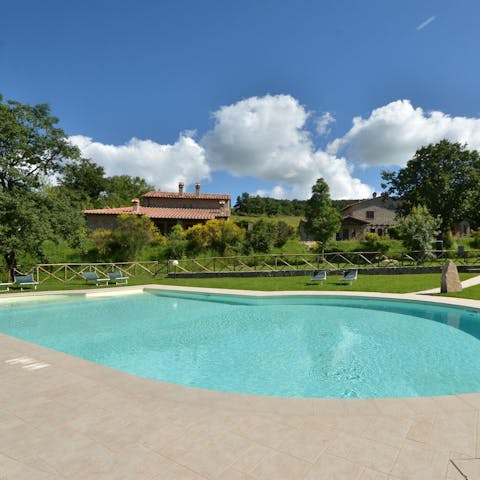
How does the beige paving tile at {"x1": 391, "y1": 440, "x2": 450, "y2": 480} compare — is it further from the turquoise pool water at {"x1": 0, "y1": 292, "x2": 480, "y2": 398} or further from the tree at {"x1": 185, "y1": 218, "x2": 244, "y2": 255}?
the tree at {"x1": 185, "y1": 218, "x2": 244, "y2": 255}

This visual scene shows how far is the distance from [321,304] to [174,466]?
1128 cm

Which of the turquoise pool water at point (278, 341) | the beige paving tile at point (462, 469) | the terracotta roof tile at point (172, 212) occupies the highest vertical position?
the terracotta roof tile at point (172, 212)

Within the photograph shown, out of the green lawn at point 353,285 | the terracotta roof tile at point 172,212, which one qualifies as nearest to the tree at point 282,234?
the terracotta roof tile at point 172,212

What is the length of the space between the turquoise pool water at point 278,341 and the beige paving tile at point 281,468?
263 centimetres

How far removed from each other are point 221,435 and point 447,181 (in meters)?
35.5

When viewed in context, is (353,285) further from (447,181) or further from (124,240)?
(447,181)

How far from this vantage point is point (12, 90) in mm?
19453

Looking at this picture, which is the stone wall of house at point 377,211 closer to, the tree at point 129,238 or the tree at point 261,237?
the tree at point 261,237

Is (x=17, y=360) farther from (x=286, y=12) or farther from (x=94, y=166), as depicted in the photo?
(x=94, y=166)

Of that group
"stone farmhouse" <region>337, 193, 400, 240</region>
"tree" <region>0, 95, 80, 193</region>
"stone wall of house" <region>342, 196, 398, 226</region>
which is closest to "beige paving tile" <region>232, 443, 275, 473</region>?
"tree" <region>0, 95, 80, 193</region>

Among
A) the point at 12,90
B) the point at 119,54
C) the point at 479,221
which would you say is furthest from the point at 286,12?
the point at 479,221

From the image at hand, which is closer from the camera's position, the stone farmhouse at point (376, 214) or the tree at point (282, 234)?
the tree at point (282, 234)

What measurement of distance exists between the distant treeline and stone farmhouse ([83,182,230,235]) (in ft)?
103

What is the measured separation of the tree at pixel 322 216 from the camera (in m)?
31.1
